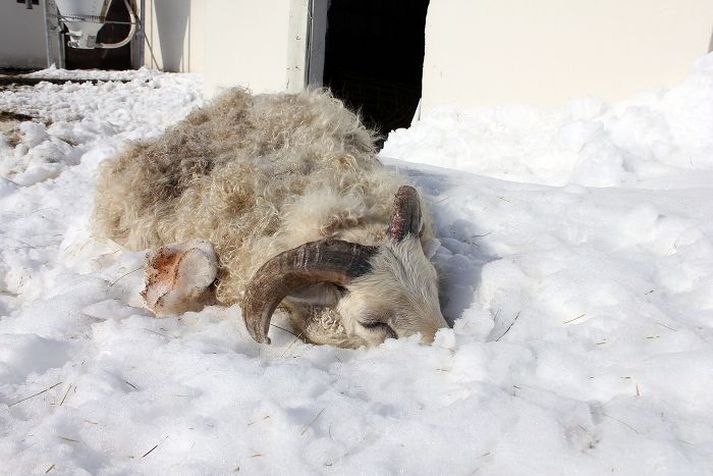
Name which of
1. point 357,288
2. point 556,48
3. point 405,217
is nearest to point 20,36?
point 556,48

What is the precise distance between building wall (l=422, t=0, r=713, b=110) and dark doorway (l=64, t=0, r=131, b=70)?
13.2m

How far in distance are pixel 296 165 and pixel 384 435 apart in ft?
6.79

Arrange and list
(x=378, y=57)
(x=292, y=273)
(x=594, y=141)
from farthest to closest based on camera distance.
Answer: (x=378, y=57), (x=594, y=141), (x=292, y=273)

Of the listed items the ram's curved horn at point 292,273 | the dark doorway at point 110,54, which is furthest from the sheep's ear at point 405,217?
the dark doorway at point 110,54

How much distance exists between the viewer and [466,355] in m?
2.31

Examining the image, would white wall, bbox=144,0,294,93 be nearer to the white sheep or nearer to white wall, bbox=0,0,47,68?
the white sheep

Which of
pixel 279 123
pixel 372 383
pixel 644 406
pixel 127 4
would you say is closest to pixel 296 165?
pixel 279 123

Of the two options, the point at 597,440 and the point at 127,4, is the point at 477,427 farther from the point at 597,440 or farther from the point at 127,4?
the point at 127,4

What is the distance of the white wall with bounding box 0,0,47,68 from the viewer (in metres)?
18.0

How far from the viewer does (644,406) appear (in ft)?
6.44

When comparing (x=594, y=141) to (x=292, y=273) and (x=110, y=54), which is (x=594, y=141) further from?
(x=110, y=54)

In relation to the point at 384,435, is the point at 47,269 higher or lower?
lower

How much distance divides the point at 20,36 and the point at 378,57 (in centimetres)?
1276

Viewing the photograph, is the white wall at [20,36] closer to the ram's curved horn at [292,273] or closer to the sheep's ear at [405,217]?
the sheep's ear at [405,217]
